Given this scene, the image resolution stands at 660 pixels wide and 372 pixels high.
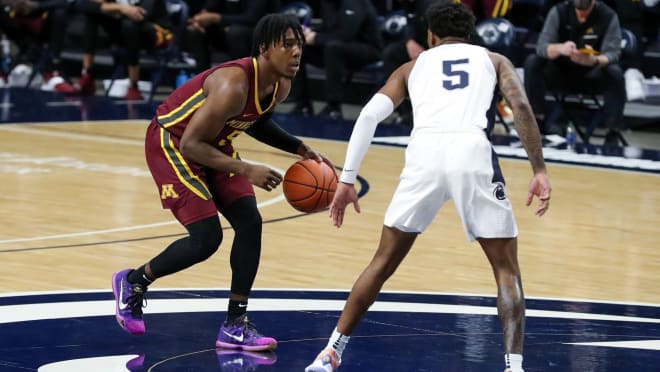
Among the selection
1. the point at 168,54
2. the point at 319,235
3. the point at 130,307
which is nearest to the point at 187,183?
the point at 130,307

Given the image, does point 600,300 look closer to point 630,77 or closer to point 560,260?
point 560,260

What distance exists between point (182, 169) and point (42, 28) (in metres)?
13.2

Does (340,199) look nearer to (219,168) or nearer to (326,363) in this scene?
(326,363)

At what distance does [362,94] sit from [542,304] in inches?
399

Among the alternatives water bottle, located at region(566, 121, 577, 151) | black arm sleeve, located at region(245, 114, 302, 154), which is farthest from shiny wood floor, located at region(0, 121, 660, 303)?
black arm sleeve, located at region(245, 114, 302, 154)

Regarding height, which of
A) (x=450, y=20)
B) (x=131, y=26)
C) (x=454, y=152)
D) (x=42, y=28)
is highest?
(x=450, y=20)

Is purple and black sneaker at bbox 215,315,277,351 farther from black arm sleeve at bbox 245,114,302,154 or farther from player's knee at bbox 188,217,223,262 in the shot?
black arm sleeve at bbox 245,114,302,154

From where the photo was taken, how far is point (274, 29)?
6.09 meters

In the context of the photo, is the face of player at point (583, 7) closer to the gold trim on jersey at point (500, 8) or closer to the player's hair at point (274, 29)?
the gold trim on jersey at point (500, 8)

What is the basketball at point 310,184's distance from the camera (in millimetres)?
6438

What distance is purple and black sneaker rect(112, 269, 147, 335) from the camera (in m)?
6.28

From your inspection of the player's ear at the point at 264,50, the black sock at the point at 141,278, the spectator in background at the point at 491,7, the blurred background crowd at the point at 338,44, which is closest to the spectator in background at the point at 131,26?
the blurred background crowd at the point at 338,44

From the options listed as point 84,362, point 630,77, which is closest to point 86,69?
point 630,77

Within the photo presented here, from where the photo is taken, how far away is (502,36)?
1423cm
